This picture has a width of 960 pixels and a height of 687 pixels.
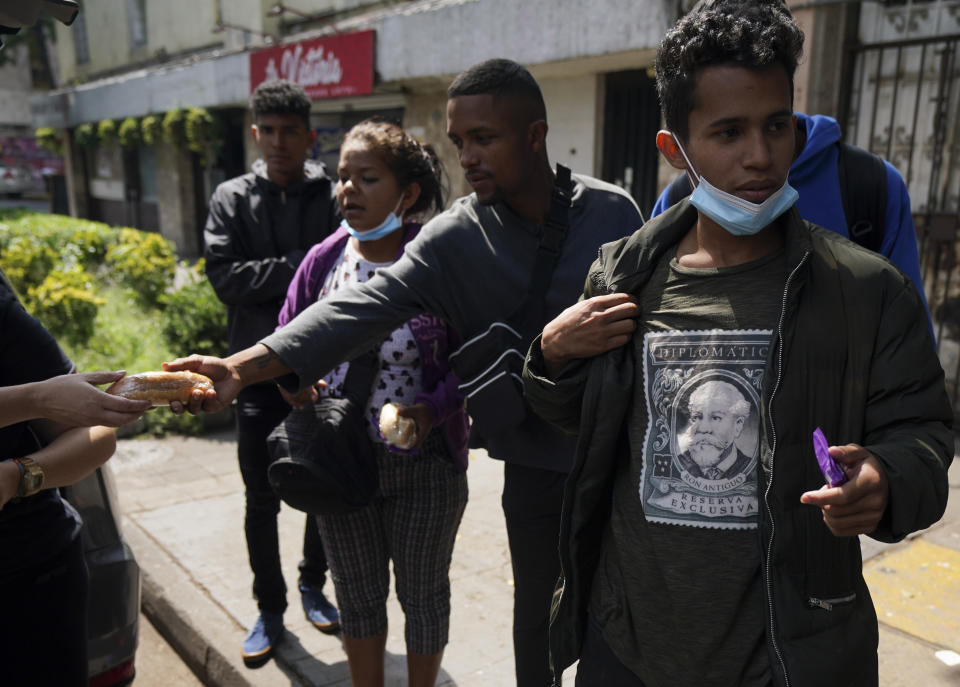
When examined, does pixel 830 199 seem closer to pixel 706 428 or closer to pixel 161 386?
pixel 706 428

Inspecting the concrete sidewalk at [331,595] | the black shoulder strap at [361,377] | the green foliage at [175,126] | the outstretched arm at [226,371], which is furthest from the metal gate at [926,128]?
the green foliage at [175,126]

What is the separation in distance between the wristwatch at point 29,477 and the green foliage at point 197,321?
16.3ft

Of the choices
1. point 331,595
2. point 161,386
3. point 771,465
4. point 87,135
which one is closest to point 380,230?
point 161,386

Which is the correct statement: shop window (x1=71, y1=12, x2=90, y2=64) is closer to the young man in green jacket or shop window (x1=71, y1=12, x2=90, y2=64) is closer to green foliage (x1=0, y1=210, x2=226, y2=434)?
green foliage (x1=0, y1=210, x2=226, y2=434)

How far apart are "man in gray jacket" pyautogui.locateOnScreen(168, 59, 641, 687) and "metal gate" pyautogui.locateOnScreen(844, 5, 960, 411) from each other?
4336 millimetres

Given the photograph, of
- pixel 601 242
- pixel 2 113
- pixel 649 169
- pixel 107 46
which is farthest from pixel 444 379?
pixel 2 113

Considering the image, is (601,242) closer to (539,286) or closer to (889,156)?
(539,286)

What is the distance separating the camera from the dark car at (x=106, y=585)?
261 cm

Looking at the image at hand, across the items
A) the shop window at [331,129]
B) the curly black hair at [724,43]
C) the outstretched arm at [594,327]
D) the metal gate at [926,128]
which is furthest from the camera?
the shop window at [331,129]

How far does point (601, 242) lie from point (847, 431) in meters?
1.08

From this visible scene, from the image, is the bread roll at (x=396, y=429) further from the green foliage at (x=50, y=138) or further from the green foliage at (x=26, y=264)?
the green foliage at (x=50, y=138)

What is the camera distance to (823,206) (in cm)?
200

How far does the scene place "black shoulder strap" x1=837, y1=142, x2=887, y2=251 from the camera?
2.02 metres

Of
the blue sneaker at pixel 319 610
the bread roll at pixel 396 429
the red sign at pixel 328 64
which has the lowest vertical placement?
the blue sneaker at pixel 319 610
